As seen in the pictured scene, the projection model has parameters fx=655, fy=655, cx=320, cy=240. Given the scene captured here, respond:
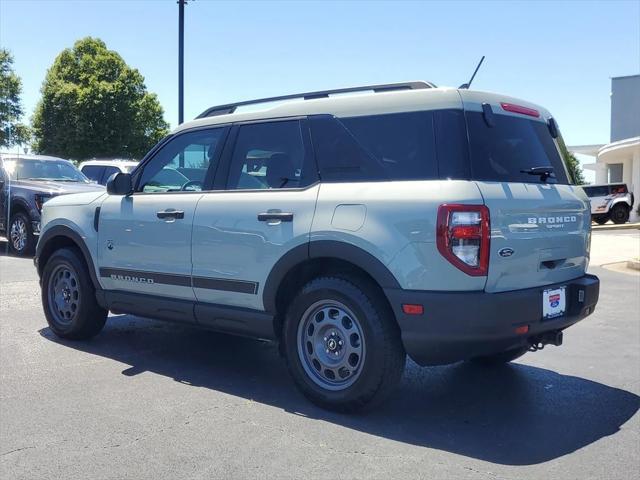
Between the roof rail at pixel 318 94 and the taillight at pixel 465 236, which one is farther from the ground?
the roof rail at pixel 318 94

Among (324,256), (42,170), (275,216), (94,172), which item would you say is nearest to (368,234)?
(324,256)

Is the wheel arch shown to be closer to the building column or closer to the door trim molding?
the door trim molding

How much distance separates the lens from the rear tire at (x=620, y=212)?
27859 mm

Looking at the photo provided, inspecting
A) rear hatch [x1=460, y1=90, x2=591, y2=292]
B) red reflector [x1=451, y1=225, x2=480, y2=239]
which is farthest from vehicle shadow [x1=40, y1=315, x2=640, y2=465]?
red reflector [x1=451, y1=225, x2=480, y2=239]

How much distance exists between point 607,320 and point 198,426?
540 centimetres

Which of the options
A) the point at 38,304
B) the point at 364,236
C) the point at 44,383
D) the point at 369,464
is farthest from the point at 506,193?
the point at 38,304

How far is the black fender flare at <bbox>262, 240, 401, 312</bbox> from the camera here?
12.8 ft

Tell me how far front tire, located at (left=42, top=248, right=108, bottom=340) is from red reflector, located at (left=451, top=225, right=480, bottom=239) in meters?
3.50

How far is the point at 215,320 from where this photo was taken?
481cm

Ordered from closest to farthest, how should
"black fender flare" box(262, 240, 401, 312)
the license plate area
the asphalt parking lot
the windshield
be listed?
1. the asphalt parking lot
2. "black fender flare" box(262, 240, 401, 312)
3. the license plate area
4. the windshield

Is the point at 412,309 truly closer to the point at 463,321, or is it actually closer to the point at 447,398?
the point at 463,321

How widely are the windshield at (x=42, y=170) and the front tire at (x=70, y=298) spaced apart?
7015 mm

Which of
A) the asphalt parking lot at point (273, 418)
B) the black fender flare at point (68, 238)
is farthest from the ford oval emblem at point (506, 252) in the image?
the black fender flare at point (68, 238)

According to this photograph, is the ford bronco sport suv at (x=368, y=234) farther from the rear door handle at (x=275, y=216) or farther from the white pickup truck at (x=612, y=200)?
the white pickup truck at (x=612, y=200)
